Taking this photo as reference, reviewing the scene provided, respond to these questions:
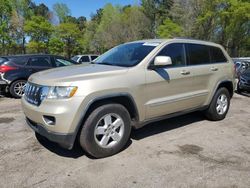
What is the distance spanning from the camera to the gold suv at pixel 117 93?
3.95m

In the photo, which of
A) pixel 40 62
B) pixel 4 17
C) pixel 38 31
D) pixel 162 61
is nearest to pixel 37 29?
pixel 38 31

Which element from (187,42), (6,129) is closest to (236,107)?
(187,42)

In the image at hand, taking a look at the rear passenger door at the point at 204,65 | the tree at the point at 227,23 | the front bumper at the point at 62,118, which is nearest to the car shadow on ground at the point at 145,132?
the front bumper at the point at 62,118

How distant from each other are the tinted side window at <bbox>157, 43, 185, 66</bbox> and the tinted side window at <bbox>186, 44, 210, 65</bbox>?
176mm

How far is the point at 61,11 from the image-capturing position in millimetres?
54188

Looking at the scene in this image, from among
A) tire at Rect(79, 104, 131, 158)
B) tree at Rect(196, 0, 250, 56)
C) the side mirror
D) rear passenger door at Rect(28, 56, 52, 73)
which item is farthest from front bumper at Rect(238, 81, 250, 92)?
tree at Rect(196, 0, 250, 56)

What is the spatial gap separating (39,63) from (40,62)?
2.2 inches

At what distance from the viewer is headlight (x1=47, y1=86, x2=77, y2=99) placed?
3.91 metres

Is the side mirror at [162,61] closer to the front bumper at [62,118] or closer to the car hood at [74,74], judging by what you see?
the car hood at [74,74]

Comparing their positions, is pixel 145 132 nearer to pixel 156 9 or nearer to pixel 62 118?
pixel 62 118

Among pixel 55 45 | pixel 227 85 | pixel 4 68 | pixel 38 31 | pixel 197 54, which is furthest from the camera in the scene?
pixel 55 45

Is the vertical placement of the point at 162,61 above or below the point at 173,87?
above

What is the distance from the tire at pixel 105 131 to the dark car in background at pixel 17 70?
20.5ft

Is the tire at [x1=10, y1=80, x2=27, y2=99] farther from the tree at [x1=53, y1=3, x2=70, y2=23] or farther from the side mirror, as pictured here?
the tree at [x1=53, y1=3, x2=70, y2=23]
